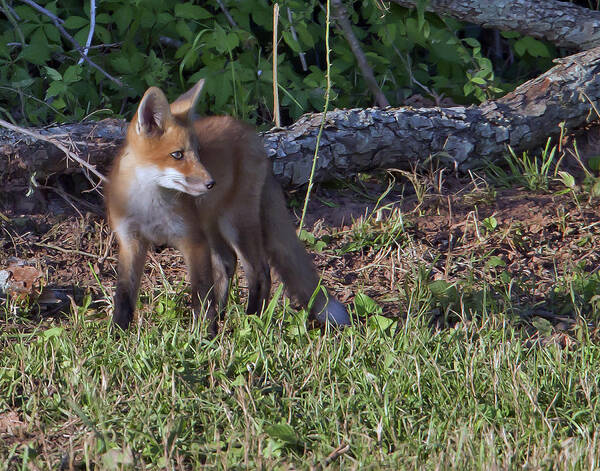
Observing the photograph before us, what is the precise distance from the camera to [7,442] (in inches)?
132

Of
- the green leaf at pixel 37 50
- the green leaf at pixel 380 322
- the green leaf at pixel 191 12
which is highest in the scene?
the green leaf at pixel 191 12

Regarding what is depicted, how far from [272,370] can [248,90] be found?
2891 millimetres

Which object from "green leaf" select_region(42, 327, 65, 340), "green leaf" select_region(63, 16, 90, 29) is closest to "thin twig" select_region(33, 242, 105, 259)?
"green leaf" select_region(42, 327, 65, 340)

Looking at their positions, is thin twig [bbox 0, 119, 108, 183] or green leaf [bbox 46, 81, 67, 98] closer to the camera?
thin twig [bbox 0, 119, 108, 183]

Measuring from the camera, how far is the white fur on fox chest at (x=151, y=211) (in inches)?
162

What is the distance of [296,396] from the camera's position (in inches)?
143

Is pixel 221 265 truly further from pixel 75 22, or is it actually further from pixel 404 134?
pixel 75 22

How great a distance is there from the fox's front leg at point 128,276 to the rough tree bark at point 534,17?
3.22 m

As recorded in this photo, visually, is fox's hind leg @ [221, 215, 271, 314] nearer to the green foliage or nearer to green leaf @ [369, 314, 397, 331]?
green leaf @ [369, 314, 397, 331]

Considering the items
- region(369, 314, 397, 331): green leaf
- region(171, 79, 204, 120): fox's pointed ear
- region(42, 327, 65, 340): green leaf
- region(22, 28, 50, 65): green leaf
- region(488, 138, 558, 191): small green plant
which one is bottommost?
region(488, 138, 558, 191): small green plant

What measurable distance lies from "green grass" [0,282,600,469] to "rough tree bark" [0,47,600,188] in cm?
143

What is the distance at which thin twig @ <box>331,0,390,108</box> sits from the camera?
6105mm

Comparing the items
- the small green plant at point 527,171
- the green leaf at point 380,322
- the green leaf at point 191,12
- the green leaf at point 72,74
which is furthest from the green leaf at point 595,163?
the green leaf at point 72,74

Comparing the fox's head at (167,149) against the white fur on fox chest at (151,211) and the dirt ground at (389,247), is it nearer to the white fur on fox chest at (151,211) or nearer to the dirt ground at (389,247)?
the white fur on fox chest at (151,211)
